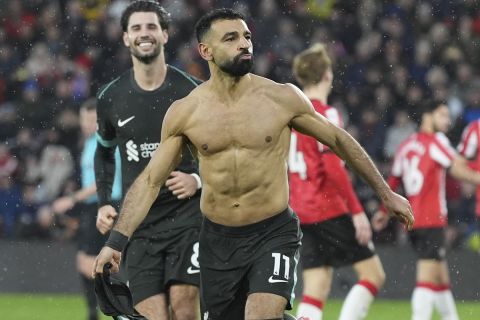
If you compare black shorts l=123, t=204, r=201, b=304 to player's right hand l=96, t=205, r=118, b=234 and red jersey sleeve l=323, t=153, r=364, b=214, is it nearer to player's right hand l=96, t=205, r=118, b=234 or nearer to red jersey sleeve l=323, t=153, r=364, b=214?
player's right hand l=96, t=205, r=118, b=234

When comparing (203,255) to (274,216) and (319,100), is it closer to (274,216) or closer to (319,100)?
(274,216)

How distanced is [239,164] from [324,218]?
3.26 m

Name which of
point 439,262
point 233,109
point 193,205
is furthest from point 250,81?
point 439,262

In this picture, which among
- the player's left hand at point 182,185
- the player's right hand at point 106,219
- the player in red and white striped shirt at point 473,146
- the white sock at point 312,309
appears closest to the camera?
the player's left hand at point 182,185

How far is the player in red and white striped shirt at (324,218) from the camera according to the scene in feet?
31.3

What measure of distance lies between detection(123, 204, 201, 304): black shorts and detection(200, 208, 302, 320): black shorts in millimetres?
693

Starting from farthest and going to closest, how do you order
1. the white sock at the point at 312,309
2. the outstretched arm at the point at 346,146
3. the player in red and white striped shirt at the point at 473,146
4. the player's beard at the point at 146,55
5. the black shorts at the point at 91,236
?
1. the player in red and white striped shirt at the point at 473,146
2. the black shorts at the point at 91,236
3. the white sock at the point at 312,309
4. the player's beard at the point at 146,55
5. the outstretched arm at the point at 346,146

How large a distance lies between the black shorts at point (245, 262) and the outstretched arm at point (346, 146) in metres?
0.46

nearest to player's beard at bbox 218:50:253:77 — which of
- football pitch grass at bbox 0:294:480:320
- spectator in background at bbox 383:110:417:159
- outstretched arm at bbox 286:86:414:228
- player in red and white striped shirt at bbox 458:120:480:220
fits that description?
outstretched arm at bbox 286:86:414:228

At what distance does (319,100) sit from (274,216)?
3041 mm

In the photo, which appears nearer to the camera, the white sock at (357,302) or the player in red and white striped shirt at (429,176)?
the white sock at (357,302)

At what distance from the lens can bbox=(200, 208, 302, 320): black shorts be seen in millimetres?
6480

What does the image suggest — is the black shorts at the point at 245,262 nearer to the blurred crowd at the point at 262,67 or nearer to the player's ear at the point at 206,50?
the player's ear at the point at 206,50

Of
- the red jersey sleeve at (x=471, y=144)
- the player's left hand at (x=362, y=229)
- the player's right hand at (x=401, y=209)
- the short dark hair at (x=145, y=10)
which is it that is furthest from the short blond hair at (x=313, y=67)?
the player's right hand at (x=401, y=209)
